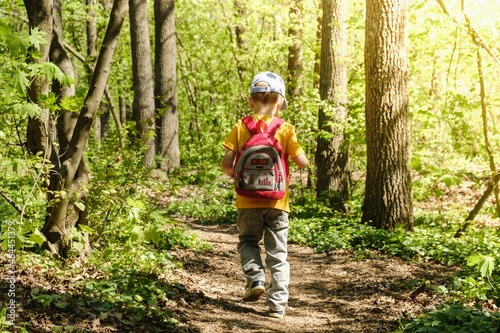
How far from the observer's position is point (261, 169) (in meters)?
4.64

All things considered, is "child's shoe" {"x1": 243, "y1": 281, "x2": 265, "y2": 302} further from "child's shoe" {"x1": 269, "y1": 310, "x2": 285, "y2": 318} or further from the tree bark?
the tree bark

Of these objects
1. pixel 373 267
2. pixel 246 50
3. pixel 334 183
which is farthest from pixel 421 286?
pixel 246 50

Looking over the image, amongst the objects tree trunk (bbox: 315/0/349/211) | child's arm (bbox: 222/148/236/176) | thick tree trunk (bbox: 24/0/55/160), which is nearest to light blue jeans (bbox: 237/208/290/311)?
child's arm (bbox: 222/148/236/176)

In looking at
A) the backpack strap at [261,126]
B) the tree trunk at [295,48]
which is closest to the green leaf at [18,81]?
the backpack strap at [261,126]

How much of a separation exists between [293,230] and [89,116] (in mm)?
5344

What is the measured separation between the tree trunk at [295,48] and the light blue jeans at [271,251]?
389 inches

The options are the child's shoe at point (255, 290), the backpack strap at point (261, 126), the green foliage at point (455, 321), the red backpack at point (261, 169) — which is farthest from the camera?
the child's shoe at point (255, 290)

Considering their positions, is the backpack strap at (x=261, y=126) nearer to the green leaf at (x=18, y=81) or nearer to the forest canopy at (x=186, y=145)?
the forest canopy at (x=186, y=145)

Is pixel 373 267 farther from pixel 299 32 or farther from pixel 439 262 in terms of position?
pixel 299 32

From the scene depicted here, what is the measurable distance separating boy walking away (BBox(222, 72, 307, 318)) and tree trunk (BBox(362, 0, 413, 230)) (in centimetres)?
353

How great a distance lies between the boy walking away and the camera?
4668mm

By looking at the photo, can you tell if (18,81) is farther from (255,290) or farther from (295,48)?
(295,48)

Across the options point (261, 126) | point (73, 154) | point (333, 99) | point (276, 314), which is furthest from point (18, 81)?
point (333, 99)

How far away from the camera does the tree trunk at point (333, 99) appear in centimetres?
1157
